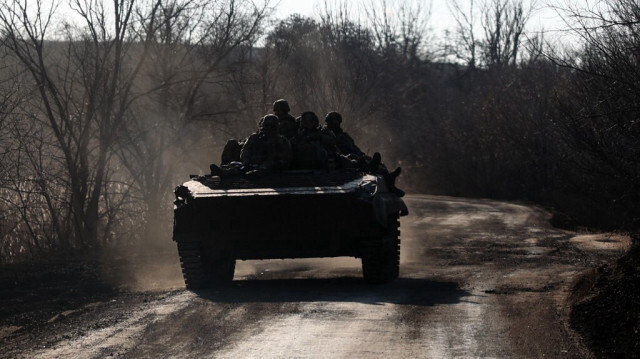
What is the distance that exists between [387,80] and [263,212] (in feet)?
157

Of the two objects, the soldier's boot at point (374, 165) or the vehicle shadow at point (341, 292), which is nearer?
the vehicle shadow at point (341, 292)

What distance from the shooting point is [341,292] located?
531 inches

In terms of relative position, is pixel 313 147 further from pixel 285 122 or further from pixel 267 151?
pixel 285 122

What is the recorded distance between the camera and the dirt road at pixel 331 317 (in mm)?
9383

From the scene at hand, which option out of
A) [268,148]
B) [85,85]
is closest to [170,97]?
[85,85]

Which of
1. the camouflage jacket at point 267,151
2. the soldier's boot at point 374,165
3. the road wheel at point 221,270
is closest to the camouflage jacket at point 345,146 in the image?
the soldier's boot at point 374,165

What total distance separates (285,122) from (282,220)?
3.09 meters

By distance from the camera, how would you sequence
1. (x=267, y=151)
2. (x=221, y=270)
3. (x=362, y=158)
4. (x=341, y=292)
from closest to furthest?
(x=341, y=292) → (x=221, y=270) → (x=267, y=151) → (x=362, y=158)

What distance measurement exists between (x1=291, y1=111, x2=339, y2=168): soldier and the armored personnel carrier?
2.95 ft

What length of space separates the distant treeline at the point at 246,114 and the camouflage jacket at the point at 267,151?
3.76m

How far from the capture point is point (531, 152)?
49.0m

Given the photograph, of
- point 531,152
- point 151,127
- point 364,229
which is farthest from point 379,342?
point 531,152

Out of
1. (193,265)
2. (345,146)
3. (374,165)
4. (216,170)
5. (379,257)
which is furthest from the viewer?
(345,146)

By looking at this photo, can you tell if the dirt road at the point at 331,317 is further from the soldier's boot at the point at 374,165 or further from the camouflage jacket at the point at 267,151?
the camouflage jacket at the point at 267,151
